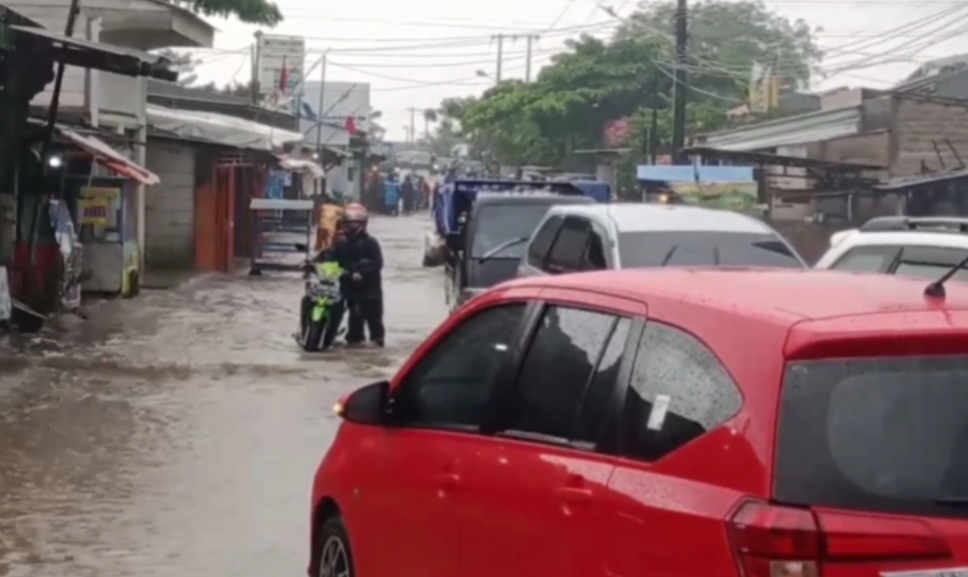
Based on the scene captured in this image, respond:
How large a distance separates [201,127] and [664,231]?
19520 millimetres

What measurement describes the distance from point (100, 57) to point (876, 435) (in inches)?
584

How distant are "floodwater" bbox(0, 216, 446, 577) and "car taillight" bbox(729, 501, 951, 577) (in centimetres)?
500

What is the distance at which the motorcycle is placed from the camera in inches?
762

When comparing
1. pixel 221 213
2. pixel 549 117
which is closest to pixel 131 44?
pixel 221 213

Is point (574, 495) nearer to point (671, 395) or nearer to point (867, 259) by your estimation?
point (671, 395)

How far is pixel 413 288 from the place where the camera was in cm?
3047

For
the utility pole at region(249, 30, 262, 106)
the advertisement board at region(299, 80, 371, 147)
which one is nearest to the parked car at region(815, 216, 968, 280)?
the utility pole at region(249, 30, 262, 106)

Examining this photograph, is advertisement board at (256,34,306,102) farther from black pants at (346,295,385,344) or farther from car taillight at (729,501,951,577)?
car taillight at (729,501,951,577)

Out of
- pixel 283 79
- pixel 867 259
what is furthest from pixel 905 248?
pixel 283 79

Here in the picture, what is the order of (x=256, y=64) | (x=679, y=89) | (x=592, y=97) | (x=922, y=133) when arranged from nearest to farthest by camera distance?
(x=922, y=133)
(x=679, y=89)
(x=256, y=64)
(x=592, y=97)

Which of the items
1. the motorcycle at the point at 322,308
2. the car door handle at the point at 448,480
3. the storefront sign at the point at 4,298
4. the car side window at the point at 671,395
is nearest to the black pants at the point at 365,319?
A: the motorcycle at the point at 322,308

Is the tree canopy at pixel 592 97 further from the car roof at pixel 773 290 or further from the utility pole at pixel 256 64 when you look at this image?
the car roof at pixel 773 290

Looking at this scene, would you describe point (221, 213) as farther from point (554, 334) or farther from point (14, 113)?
point (554, 334)

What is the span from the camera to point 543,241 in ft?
49.4
